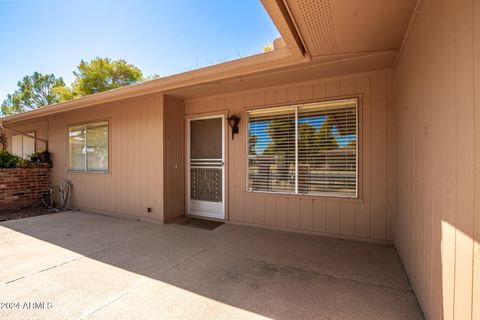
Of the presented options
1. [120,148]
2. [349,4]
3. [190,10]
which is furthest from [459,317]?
[190,10]

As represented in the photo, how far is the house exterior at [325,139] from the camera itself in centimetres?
135

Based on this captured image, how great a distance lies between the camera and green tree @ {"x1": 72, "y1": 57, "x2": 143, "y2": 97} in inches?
630

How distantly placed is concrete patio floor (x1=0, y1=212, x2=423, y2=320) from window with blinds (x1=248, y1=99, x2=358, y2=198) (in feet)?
2.75

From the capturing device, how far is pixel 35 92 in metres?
19.6

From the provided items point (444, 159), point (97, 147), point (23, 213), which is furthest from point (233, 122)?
point (23, 213)

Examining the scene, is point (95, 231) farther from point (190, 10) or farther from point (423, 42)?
point (190, 10)

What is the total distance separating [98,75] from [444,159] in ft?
62.4

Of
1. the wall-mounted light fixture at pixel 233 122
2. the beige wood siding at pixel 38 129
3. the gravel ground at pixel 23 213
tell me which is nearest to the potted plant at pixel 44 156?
the beige wood siding at pixel 38 129

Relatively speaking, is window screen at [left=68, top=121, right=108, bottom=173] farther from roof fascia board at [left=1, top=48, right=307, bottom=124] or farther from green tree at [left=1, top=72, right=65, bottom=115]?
green tree at [left=1, top=72, right=65, bottom=115]

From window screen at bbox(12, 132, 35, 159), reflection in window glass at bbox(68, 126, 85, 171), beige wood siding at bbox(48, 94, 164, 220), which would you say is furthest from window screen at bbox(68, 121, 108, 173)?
window screen at bbox(12, 132, 35, 159)

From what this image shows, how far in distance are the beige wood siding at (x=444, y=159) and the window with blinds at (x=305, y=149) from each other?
119 cm

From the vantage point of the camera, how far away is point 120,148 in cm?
518

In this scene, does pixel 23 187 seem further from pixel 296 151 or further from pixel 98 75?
pixel 98 75

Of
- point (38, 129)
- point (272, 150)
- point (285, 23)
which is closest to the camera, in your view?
point (285, 23)
